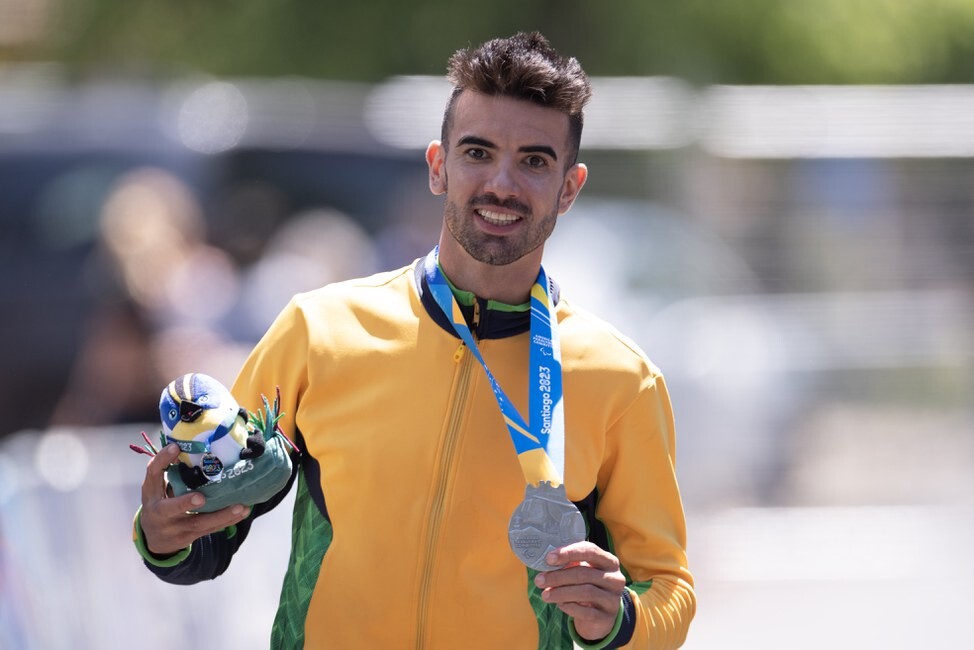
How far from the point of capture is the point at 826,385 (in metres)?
8.79

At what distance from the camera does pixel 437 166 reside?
3266mm

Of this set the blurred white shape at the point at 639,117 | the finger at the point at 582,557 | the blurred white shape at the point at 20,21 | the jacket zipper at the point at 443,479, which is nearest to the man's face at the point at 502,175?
the jacket zipper at the point at 443,479

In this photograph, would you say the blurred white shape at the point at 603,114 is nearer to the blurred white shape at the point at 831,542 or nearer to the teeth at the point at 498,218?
the blurred white shape at the point at 831,542

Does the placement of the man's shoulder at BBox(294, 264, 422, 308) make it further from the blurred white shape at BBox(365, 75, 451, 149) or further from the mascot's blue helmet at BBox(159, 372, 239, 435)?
the blurred white shape at BBox(365, 75, 451, 149)

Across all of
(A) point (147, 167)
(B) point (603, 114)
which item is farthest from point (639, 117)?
(A) point (147, 167)

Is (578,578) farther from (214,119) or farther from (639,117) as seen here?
(214,119)

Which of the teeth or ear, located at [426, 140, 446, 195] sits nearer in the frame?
the teeth

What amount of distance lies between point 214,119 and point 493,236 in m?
6.64

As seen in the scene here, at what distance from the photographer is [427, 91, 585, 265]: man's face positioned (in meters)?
3.10

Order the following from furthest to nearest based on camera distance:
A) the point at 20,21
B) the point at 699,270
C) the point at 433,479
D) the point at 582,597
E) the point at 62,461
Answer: the point at 20,21, the point at 699,270, the point at 62,461, the point at 433,479, the point at 582,597

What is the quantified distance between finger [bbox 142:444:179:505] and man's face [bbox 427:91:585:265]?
767 mm

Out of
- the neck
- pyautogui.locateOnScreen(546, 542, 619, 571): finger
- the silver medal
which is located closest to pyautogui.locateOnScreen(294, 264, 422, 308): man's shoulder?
the neck

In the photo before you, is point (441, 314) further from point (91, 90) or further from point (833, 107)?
point (91, 90)

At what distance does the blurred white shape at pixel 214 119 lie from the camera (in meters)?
9.38
